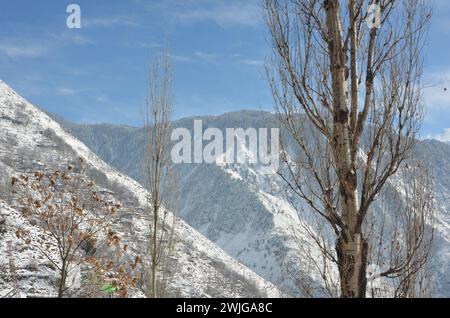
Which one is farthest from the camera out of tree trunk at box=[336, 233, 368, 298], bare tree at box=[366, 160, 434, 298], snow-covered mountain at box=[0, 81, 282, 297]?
snow-covered mountain at box=[0, 81, 282, 297]

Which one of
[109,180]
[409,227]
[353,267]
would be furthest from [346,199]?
[109,180]

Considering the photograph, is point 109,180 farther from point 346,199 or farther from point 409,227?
point 346,199

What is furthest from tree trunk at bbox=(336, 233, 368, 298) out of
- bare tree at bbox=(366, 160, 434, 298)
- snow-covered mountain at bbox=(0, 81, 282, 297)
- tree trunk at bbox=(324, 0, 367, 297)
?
snow-covered mountain at bbox=(0, 81, 282, 297)

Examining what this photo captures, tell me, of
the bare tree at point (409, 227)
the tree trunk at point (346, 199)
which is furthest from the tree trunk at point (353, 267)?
the bare tree at point (409, 227)

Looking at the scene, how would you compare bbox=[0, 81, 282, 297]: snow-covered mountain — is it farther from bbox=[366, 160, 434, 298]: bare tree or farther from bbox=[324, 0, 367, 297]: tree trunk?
bbox=[324, 0, 367, 297]: tree trunk

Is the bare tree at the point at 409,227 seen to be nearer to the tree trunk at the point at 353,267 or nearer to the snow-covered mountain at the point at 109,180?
the tree trunk at the point at 353,267

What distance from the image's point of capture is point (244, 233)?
18700 cm

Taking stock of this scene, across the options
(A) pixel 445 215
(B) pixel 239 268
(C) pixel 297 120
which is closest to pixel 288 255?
(B) pixel 239 268

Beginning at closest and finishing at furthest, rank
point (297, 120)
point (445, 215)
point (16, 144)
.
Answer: point (297, 120)
point (16, 144)
point (445, 215)

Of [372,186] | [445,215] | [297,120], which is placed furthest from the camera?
[445,215]
